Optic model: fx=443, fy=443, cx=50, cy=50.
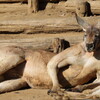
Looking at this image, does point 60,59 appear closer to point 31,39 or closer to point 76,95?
point 76,95

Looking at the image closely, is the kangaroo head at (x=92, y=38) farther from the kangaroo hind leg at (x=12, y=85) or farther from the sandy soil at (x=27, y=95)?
the kangaroo hind leg at (x=12, y=85)

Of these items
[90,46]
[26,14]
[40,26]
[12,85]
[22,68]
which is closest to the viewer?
[90,46]

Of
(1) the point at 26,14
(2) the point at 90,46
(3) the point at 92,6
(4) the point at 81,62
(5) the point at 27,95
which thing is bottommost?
(5) the point at 27,95

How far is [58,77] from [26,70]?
64cm

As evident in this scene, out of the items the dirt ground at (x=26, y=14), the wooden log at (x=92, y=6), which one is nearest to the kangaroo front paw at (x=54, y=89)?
the dirt ground at (x=26, y=14)

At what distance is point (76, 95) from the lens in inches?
279

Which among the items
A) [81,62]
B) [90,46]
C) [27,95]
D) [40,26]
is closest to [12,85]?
[27,95]

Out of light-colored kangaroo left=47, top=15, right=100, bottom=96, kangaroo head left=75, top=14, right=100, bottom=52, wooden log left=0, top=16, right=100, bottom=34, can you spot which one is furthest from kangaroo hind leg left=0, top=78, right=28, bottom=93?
wooden log left=0, top=16, right=100, bottom=34

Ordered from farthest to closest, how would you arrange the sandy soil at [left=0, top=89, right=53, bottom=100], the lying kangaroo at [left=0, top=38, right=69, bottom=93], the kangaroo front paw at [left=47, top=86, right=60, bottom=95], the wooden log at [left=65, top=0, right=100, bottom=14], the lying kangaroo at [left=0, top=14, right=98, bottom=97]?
the wooden log at [left=65, top=0, right=100, bottom=14], the lying kangaroo at [left=0, top=38, right=69, bottom=93], the lying kangaroo at [left=0, top=14, right=98, bottom=97], the kangaroo front paw at [left=47, top=86, right=60, bottom=95], the sandy soil at [left=0, top=89, right=53, bottom=100]

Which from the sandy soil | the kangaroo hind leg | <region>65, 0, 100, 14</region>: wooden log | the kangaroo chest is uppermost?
<region>65, 0, 100, 14</region>: wooden log

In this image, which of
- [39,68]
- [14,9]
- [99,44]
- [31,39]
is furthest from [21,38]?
[99,44]

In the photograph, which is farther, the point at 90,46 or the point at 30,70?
the point at 30,70

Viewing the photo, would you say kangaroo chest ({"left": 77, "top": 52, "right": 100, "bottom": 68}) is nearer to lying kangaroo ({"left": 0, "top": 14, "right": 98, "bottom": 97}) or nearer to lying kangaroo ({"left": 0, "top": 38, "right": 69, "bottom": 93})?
lying kangaroo ({"left": 0, "top": 14, "right": 98, "bottom": 97})

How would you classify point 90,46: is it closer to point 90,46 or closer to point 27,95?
point 90,46
